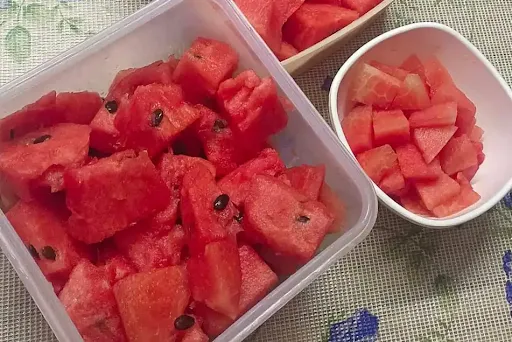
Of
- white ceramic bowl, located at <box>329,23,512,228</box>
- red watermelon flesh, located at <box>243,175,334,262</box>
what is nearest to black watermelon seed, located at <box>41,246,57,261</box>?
red watermelon flesh, located at <box>243,175,334,262</box>

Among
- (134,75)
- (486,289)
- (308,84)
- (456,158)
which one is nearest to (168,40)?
(134,75)

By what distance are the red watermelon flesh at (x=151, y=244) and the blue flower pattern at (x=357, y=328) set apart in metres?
0.29

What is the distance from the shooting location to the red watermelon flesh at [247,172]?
0.83 m

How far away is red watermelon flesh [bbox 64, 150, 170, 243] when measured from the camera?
2.42 feet

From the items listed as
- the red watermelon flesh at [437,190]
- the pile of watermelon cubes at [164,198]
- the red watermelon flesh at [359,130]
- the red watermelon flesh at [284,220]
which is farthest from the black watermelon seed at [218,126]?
the red watermelon flesh at [437,190]

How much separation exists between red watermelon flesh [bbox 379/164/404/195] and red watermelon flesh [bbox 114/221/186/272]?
33 cm

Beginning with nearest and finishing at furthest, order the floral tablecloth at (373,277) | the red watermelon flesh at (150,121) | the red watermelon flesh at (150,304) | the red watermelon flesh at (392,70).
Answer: the red watermelon flesh at (150,304) → the red watermelon flesh at (150,121) → the floral tablecloth at (373,277) → the red watermelon flesh at (392,70)

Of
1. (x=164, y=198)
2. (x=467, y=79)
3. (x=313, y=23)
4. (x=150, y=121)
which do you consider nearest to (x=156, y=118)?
(x=150, y=121)

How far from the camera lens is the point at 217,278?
71 centimetres

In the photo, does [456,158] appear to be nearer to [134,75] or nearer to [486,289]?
[486,289]

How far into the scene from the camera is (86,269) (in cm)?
74

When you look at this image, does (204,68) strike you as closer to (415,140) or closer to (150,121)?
(150,121)

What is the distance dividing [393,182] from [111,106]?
0.44m

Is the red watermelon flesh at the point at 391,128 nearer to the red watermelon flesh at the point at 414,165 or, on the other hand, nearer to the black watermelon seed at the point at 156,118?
the red watermelon flesh at the point at 414,165
